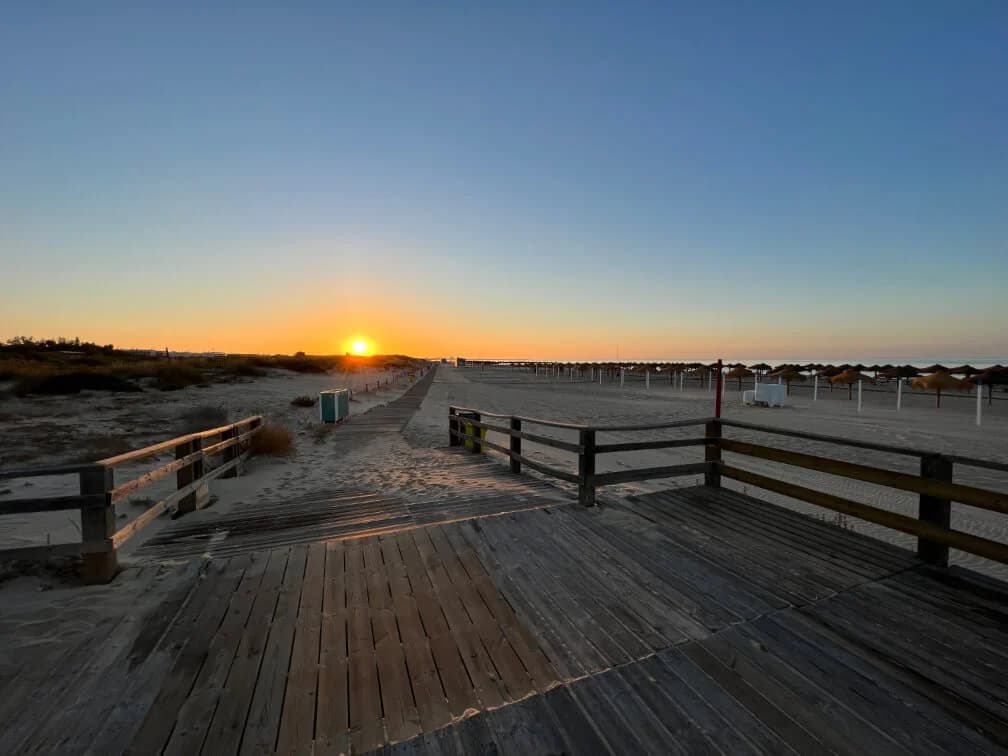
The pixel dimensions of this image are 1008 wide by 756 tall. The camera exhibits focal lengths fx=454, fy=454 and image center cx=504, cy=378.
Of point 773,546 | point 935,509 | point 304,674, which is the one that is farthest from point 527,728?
point 935,509

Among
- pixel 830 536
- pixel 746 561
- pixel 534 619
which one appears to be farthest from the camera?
pixel 830 536

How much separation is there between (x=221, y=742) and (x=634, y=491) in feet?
21.0

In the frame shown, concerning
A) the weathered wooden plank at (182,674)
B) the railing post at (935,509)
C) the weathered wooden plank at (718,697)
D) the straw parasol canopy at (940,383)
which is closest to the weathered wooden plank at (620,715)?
the weathered wooden plank at (718,697)

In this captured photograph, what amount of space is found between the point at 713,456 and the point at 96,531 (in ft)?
22.1

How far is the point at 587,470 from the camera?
18.4ft

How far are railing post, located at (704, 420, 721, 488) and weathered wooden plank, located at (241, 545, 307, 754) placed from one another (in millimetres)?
5110

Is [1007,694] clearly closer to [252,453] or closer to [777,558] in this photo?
[777,558]

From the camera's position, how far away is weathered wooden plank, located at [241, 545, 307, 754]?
214 cm

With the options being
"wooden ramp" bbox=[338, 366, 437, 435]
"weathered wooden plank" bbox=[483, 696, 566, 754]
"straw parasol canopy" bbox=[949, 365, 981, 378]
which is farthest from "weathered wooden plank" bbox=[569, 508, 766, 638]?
"straw parasol canopy" bbox=[949, 365, 981, 378]

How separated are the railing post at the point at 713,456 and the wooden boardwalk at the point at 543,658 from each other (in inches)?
73.7

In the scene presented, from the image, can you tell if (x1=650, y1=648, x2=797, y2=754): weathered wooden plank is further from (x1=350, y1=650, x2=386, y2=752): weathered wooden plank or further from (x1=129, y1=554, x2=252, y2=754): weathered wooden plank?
(x1=129, y1=554, x2=252, y2=754): weathered wooden plank

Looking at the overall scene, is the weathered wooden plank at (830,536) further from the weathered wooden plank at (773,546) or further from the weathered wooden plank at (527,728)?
the weathered wooden plank at (527,728)

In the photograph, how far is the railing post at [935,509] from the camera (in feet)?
12.5

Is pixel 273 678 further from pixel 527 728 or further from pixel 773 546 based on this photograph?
pixel 773 546
